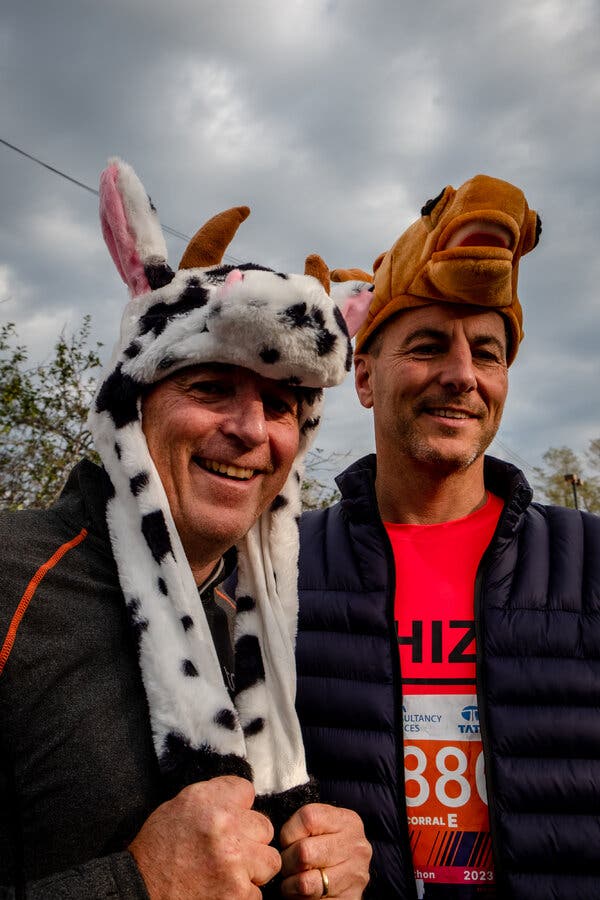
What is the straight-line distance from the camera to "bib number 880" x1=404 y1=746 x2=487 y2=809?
198cm

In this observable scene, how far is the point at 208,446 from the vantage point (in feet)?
5.50

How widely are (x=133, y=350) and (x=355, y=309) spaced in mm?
680

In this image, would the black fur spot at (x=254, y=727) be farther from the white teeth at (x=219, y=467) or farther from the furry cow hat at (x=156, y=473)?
the white teeth at (x=219, y=467)

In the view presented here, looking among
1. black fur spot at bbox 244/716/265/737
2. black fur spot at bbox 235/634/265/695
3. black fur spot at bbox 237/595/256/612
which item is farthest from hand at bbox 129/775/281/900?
black fur spot at bbox 237/595/256/612

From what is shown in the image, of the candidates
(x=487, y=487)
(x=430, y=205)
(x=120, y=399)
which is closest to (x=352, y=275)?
(x=430, y=205)

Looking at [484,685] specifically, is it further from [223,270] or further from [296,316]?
[223,270]

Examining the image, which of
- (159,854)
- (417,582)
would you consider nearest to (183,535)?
(159,854)

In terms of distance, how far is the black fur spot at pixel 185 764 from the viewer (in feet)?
4.46

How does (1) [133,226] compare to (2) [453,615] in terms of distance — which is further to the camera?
(2) [453,615]

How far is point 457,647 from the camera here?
84.7 inches

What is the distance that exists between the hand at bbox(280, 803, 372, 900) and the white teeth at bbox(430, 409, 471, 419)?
1.38 m

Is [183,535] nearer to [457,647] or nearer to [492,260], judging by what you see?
[457,647]

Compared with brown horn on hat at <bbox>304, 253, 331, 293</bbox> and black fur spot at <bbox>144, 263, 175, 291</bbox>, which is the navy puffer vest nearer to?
brown horn on hat at <bbox>304, 253, 331, 293</bbox>

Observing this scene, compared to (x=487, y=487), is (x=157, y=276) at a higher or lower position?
higher
